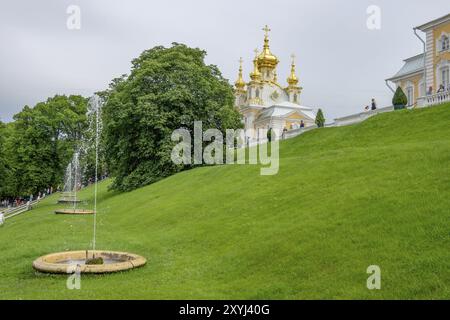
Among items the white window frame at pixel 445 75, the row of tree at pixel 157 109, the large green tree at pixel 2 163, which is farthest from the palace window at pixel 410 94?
the large green tree at pixel 2 163

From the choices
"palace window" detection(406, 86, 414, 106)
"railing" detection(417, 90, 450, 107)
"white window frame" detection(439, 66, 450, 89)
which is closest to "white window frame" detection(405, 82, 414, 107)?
"palace window" detection(406, 86, 414, 106)

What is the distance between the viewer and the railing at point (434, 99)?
25.7m

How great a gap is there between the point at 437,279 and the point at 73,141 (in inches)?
1859

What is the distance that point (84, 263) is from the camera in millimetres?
12117

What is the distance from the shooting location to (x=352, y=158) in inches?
698

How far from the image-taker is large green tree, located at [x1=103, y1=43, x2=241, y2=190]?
115 feet

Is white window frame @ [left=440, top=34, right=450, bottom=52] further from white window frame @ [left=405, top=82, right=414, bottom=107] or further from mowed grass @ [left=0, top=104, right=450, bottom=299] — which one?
Answer: mowed grass @ [left=0, top=104, right=450, bottom=299]

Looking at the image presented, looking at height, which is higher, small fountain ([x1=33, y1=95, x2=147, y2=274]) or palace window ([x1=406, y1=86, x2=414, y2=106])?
palace window ([x1=406, y1=86, x2=414, y2=106])

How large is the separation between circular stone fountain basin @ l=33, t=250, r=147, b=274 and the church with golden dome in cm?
6728

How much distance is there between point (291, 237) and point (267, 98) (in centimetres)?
8755

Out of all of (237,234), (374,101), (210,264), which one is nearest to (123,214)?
(237,234)

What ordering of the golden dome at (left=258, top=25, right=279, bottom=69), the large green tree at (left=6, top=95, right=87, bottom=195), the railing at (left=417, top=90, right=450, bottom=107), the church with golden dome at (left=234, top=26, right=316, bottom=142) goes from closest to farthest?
the railing at (left=417, top=90, right=450, bottom=107) < the large green tree at (left=6, top=95, right=87, bottom=195) < the church with golden dome at (left=234, top=26, right=316, bottom=142) < the golden dome at (left=258, top=25, right=279, bottom=69)

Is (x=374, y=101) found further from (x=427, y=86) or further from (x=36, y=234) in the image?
(x=36, y=234)

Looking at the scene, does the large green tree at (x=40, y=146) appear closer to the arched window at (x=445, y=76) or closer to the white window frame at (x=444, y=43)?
the arched window at (x=445, y=76)
